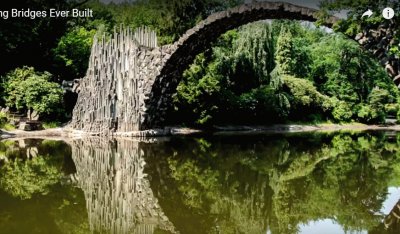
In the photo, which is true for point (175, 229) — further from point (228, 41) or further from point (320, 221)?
point (228, 41)

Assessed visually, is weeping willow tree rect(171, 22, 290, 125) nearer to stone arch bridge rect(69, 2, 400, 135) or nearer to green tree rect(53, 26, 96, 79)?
stone arch bridge rect(69, 2, 400, 135)

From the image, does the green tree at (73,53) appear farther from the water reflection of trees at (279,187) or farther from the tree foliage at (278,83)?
the water reflection of trees at (279,187)

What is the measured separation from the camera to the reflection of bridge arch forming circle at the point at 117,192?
21.2 ft

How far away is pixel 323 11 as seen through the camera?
13812 mm

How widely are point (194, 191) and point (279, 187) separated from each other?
1.71m

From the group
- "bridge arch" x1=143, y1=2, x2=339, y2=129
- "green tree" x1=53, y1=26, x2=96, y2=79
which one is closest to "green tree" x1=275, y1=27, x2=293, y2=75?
"green tree" x1=53, y1=26, x2=96, y2=79

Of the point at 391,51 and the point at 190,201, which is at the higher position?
the point at 391,51

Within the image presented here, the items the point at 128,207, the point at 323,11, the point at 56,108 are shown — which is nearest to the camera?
the point at 128,207

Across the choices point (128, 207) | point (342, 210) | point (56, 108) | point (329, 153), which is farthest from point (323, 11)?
point (56, 108)

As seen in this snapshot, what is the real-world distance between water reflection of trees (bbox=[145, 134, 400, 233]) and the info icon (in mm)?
3578

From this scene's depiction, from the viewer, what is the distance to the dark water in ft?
21.5

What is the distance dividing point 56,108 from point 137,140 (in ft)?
18.1

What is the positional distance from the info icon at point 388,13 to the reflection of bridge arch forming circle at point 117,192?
6504 mm

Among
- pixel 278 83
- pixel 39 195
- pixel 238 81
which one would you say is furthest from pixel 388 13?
pixel 278 83
